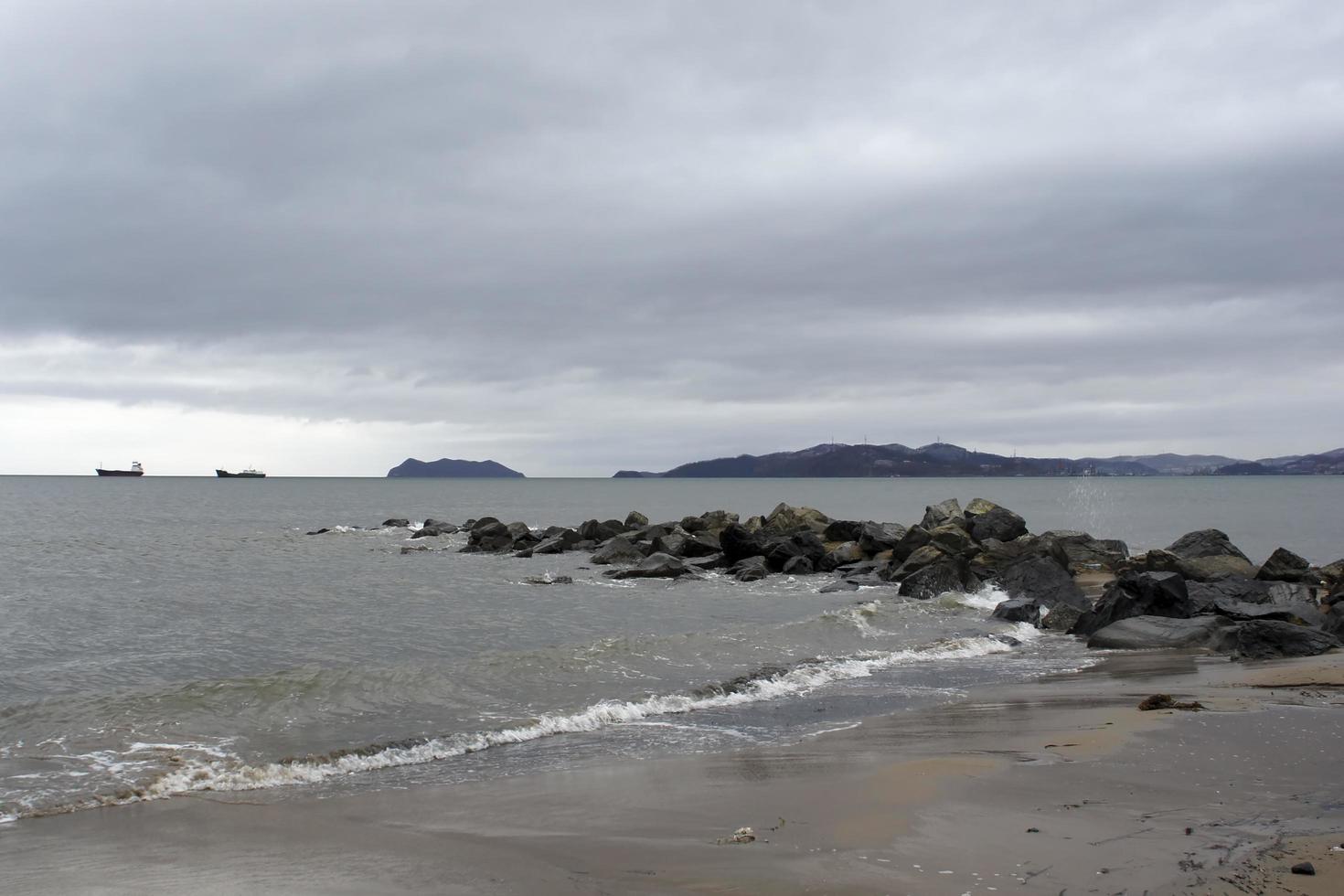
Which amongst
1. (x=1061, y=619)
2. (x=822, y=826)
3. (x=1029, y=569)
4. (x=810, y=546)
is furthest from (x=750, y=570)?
(x=822, y=826)

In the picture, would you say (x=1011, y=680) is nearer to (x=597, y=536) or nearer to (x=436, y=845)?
(x=436, y=845)

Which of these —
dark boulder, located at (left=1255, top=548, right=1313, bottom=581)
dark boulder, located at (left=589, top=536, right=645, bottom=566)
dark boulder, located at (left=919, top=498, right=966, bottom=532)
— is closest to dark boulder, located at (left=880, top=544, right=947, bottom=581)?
dark boulder, located at (left=919, top=498, right=966, bottom=532)

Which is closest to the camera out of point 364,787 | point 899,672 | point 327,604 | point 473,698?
point 364,787

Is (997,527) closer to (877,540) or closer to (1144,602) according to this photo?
(877,540)

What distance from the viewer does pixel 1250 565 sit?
1028 inches

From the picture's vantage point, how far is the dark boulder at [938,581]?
24.2 metres

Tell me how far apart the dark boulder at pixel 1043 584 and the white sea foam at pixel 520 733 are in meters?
6.38

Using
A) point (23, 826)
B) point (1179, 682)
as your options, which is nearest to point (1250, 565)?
point (1179, 682)

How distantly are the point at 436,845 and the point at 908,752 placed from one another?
15.2 feet

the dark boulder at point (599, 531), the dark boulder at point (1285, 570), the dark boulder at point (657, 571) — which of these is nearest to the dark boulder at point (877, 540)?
the dark boulder at point (657, 571)

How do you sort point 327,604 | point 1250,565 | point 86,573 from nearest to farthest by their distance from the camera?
point 327,604 < point 1250,565 < point 86,573

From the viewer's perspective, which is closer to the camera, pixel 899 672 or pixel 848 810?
pixel 848 810

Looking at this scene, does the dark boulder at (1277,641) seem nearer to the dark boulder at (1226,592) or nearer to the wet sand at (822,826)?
the dark boulder at (1226,592)

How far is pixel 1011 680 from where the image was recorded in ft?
45.8
